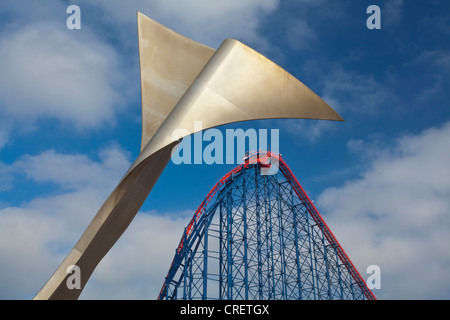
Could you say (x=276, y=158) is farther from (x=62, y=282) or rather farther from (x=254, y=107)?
(x=62, y=282)

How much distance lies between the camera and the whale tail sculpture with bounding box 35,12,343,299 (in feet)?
19.4

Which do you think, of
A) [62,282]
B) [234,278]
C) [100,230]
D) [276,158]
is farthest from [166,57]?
[276,158]

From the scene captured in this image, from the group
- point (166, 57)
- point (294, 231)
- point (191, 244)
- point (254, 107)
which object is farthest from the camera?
point (294, 231)

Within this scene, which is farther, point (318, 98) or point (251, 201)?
point (251, 201)

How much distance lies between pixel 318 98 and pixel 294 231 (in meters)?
10.8

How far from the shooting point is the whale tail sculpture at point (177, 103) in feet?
19.4

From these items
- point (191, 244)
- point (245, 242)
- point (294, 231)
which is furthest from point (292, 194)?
point (191, 244)

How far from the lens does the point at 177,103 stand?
21.4 ft

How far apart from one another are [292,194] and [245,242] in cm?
395

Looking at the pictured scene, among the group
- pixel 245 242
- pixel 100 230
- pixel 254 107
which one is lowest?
pixel 100 230
